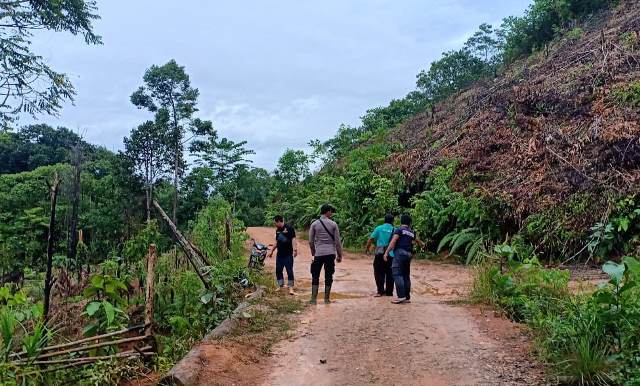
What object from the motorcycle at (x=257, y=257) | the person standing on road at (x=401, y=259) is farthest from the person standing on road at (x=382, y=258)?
the motorcycle at (x=257, y=257)

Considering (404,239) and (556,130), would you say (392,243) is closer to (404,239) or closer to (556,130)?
(404,239)

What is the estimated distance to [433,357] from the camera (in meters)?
5.29

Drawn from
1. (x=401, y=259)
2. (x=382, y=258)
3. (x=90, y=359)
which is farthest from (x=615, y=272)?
(x=90, y=359)

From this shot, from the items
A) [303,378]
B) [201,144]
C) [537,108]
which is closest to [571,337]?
[303,378]

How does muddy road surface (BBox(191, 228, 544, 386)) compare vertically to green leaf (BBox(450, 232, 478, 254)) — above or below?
below

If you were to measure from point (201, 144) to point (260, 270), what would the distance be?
19.0m

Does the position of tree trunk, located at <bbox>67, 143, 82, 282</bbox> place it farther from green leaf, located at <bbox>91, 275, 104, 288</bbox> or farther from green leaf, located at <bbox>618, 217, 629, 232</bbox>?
green leaf, located at <bbox>618, 217, 629, 232</bbox>

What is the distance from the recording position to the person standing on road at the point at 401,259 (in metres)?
7.96

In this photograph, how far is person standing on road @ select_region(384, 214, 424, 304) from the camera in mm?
7961

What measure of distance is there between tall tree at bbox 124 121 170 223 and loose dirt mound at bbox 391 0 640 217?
41.0ft

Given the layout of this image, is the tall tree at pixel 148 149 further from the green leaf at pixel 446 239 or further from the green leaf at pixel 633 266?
the green leaf at pixel 633 266

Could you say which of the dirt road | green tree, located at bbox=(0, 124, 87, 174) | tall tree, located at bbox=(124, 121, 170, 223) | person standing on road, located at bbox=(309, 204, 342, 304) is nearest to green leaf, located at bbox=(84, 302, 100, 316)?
the dirt road

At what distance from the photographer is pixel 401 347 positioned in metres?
5.65

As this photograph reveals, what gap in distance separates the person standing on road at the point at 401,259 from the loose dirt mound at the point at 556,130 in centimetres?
455
